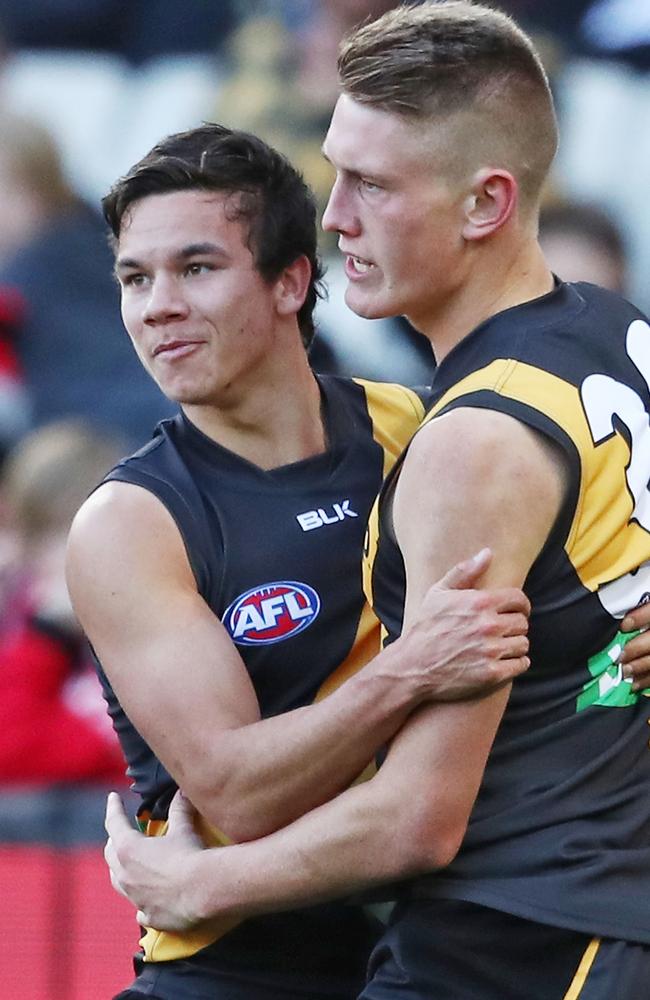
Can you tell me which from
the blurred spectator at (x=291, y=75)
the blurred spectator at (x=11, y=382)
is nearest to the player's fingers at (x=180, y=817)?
the blurred spectator at (x=11, y=382)

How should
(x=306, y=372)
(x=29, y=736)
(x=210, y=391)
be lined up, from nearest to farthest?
1. (x=210, y=391)
2. (x=306, y=372)
3. (x=29, y=736)

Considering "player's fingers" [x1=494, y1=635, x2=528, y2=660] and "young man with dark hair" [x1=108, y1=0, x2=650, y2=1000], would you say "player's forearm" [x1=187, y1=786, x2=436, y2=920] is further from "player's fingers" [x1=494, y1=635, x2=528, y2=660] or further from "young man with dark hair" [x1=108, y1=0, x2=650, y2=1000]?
"player's fingers" [x1=494, y1=635, x2=528, y2=660]

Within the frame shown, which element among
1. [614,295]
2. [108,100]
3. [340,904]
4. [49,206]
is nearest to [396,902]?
[340,904]

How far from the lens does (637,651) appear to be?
295 centimetres

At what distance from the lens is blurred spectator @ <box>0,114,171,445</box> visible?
704cm

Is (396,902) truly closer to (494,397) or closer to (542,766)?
(542,766)

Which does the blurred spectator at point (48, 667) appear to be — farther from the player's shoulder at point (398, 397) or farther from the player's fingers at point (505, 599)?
the player's fingers at point (505, 599)

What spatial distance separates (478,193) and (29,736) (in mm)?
3214

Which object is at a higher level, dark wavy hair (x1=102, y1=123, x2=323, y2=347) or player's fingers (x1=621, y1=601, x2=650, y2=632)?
dark wavy hair (x1=102, y1=123, x2=323, y2=347)

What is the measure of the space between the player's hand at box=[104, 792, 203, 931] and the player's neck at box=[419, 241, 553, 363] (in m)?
0.95

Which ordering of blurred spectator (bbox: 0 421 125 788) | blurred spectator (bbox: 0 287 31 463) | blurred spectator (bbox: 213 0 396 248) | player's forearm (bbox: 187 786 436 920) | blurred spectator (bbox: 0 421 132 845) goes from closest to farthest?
player's forearm (bbox: 187 786 436 920)
blurred spectator (bbox: 0 421 132 845)
blurred spectator (bbox: 0 421 125 788)
blurred spectator (bbox: 0 287 31 463)
blurred spectator (bbox: 213 0 396 248)

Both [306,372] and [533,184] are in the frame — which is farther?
[306,372]

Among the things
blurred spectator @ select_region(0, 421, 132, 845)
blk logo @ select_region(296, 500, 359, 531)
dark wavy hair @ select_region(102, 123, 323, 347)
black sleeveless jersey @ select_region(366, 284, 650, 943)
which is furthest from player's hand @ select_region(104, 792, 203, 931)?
blurred spectator @ select_region(0, 421, 132, 845)

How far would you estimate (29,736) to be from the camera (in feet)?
18.6
